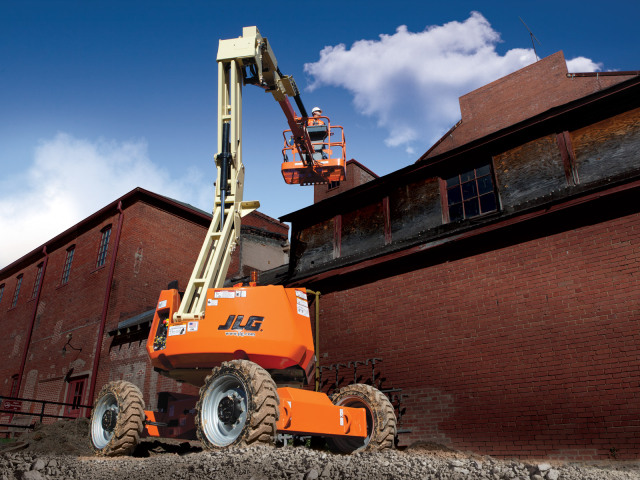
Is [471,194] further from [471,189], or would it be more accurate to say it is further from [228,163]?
[228,163]

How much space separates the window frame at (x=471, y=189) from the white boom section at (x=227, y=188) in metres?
4.85

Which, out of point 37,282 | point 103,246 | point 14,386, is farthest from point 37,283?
point 103,246

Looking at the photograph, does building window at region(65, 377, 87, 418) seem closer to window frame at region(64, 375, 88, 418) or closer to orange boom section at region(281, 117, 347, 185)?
window frame at region(64, 375, 88, 418)

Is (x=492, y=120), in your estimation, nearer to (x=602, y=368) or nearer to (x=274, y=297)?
(x=602, y=368)

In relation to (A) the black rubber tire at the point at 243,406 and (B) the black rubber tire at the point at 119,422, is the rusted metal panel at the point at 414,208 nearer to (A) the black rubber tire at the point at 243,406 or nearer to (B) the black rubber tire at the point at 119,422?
(A) the black rubber tire at the point at 243,406

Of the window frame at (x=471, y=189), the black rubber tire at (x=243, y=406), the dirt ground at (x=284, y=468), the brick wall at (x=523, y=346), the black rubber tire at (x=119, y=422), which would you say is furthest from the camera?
the window frame at (x=471, y=189)

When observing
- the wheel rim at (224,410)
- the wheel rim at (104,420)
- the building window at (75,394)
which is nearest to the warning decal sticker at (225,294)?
the wheel rim at (224,410)

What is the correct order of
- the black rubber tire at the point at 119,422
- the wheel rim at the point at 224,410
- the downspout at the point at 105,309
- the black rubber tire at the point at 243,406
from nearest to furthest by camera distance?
the black rubber tire at the point at 243,406
the wheel rim at the point at 224,410
the black rubber tire at the point at 119,422
the downspout at the point at 105,309

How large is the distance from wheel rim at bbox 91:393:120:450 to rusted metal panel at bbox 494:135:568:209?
27.1 ft

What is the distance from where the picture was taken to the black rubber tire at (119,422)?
23.4ft

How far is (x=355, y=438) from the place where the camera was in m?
7.59

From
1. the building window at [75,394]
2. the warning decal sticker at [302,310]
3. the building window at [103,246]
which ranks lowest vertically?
the building window at [75,394]

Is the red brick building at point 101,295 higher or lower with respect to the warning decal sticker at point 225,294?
higher

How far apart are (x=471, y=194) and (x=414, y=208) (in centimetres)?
143
